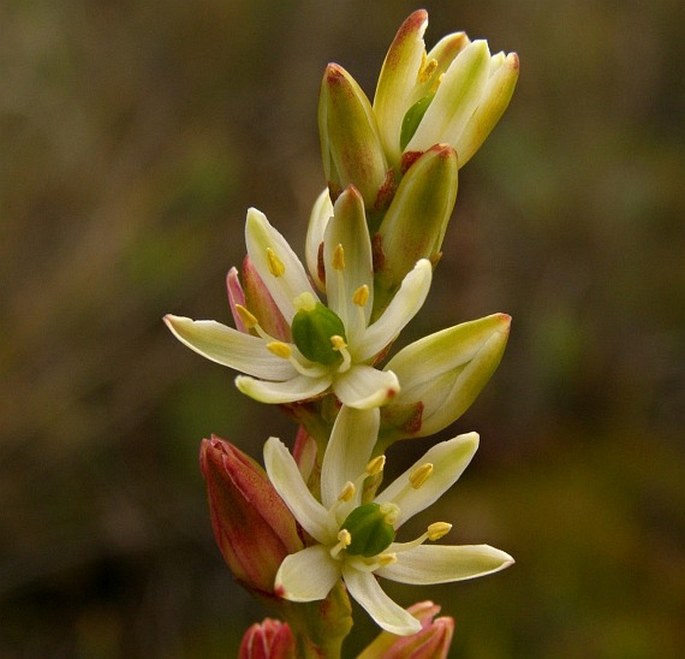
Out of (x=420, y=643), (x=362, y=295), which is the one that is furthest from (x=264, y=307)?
(x=420, y=643)

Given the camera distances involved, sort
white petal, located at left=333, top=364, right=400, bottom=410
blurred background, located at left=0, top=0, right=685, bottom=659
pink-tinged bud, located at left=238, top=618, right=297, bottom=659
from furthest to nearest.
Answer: blurred background, located at left=0, top=0, right=685, bottom=659
pink-tinged bud, located at left=238, top=618, right=297, bottom=659
white petal, located at left=333, top=364, right=400, bottom=410

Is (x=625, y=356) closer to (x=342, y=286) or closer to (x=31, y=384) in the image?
(x=31, y=384)

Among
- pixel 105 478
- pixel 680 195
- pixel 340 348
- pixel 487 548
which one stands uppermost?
pixel 340 348

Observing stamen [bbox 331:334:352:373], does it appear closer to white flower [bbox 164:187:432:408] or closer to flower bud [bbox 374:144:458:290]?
white flower [bbox 164:187:432:408]

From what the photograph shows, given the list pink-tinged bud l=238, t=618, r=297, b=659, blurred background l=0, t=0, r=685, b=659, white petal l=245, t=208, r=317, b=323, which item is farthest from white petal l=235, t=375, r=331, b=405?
blurred background l=0, t=0, r=685, b=659

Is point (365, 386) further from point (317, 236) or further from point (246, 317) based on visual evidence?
point (317, 236)

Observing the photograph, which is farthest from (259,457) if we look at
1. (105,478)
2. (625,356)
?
(625,356)
